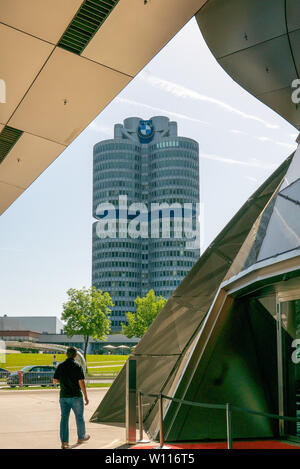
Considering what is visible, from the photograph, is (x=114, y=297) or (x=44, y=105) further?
(x=114, y=297)

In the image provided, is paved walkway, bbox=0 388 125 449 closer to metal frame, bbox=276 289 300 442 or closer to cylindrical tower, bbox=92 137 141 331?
metal frame, bbox=276 289 300 442

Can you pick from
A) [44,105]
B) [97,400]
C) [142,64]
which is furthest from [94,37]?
[97,400]

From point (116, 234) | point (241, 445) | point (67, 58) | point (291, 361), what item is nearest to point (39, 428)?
point (241, 445)

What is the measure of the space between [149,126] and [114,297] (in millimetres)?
65245

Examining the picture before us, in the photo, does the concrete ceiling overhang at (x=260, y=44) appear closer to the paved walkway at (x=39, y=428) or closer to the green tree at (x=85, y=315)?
the paved walkway at (x=39, y=428)

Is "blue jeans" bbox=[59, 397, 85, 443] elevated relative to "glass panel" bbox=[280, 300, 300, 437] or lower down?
lower down

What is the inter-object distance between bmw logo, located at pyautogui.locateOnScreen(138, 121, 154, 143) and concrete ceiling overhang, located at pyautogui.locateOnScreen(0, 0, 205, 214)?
179 m

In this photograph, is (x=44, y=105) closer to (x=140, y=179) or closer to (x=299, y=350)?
(x=299, y=350)

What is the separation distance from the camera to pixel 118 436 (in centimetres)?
1028

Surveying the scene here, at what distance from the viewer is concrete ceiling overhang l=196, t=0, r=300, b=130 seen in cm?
918

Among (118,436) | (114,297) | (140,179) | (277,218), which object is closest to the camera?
(277,218)

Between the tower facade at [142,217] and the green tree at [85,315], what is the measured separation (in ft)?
345

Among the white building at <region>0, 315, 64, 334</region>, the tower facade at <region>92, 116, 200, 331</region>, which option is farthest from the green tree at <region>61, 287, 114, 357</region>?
the tower facade at <region>92, 116, 200, 331</region>

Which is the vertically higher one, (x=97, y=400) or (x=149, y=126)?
(x=149, y=126)
